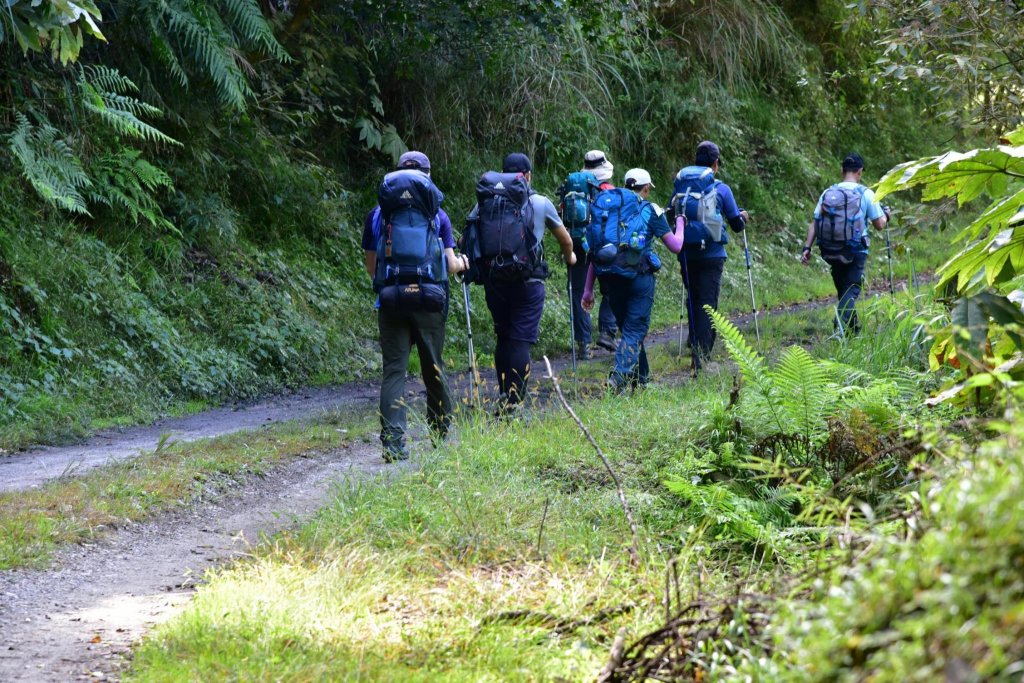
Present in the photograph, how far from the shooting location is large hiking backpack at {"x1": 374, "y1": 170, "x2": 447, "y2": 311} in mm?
7984

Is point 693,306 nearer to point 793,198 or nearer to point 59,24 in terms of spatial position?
point 59,24

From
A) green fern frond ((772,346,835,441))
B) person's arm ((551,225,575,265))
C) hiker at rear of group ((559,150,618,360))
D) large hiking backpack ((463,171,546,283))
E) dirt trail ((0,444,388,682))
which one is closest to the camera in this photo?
dirt trail ((0,444,388,682))

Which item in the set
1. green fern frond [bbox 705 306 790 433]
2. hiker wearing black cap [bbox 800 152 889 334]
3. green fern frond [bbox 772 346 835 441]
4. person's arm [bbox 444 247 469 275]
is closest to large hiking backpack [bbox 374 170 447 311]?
person's arm [bbox 444 247 469 275]

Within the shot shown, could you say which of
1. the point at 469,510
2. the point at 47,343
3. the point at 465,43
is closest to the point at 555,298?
the point at 465,43

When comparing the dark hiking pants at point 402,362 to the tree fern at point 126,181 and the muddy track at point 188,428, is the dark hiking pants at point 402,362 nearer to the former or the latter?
the muddy track at point 188,428

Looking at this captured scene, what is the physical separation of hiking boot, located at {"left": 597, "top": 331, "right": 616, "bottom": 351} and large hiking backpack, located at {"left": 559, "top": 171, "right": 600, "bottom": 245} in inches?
82.6

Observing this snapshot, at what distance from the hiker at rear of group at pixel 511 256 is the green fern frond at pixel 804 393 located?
2.50 meters

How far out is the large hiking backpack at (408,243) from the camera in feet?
26.2

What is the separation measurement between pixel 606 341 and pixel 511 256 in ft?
19.6

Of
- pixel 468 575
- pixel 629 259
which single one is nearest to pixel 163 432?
pixel 629 259

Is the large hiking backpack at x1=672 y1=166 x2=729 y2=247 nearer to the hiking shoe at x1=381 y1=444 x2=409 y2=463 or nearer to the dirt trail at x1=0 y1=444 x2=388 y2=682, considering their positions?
the hiking shoe at x1=381 y1=444 x2=409 y2=463

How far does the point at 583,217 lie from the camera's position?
506 inches

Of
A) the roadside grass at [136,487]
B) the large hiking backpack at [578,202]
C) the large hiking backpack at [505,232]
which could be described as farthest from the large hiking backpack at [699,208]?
the roadside grass at [136,487]

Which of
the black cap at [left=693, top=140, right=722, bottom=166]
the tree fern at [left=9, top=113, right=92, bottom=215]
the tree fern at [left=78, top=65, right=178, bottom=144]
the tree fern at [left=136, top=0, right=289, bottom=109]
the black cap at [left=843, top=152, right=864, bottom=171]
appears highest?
the tree fern at [left=136, top=0, right=289, bottom=109]
